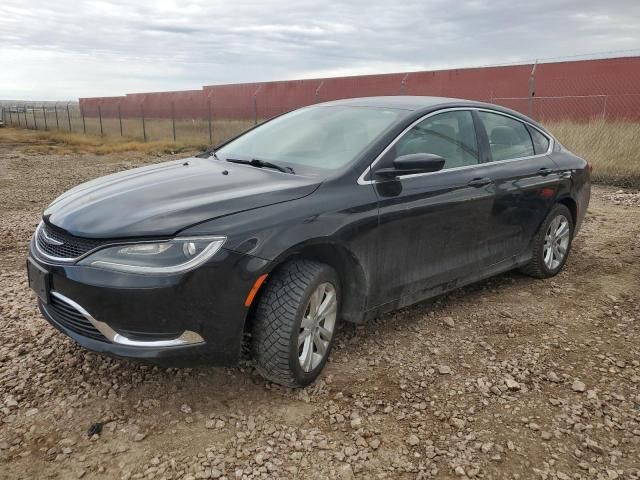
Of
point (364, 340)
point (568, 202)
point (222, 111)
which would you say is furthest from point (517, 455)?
point (222, 111)

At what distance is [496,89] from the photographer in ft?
66.2

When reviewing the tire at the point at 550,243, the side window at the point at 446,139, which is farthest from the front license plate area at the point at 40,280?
the tire at the point at 550,243

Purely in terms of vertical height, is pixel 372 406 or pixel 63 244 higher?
pixel 63 244

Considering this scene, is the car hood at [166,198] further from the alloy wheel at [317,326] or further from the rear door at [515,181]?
the rear door at [515,181]

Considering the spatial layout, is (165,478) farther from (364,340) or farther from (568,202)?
(568,202)

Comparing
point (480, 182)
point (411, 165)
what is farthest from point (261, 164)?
point (480, 182)

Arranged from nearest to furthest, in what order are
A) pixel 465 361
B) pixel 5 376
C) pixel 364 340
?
pixel 5 376, pixel 465 361, pixel 364 340

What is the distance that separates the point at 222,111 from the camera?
2600cm

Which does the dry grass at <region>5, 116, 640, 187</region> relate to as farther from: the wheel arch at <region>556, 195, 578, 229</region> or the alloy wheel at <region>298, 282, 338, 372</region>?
the alloy wheel at <region>298, 282, 338, 372</region>

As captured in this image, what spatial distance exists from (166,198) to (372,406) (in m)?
1.58

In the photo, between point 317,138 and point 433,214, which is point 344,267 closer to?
point 433,214

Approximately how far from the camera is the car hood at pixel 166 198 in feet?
8.87

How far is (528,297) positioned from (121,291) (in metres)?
3.41

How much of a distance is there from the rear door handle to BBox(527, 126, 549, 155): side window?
104 cm
